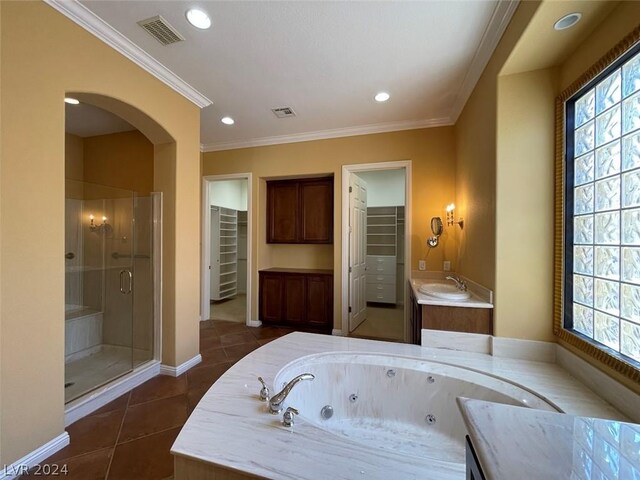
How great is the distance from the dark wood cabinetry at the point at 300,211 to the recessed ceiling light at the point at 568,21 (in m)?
2.83

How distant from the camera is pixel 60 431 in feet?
5.51

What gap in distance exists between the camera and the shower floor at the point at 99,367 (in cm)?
216

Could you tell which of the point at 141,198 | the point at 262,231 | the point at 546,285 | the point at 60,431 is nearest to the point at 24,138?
the point at 141,198

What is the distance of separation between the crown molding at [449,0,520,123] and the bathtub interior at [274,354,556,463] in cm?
230

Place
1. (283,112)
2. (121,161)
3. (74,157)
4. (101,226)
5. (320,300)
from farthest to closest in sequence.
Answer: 1. (320,300)
2. (74,157)
3. (121,161)
4. (283,112)
5. (101,226)

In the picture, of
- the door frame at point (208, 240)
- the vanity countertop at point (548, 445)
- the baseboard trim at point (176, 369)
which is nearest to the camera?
the vanity countertop at point (548, 445)

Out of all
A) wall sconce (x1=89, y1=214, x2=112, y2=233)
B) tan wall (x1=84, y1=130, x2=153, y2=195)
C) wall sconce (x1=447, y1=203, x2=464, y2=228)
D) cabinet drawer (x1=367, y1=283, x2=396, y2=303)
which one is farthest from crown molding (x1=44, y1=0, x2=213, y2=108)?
cabinet drawer (x1=367, y1=283, x2=396, y2=303)

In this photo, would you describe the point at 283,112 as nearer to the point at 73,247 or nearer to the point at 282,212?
the point at 282,212

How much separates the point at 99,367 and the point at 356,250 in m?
3.24

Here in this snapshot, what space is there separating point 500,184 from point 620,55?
2.62 ft

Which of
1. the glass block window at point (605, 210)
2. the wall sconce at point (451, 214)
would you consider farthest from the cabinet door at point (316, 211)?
the glass block window at point (605, 210)

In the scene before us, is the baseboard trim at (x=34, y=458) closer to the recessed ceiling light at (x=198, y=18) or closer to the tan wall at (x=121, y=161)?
the tan wall at (x=121, y=161)

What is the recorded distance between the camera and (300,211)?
163 inches

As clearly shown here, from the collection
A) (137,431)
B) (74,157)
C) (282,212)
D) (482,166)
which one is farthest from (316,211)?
(74,157)
